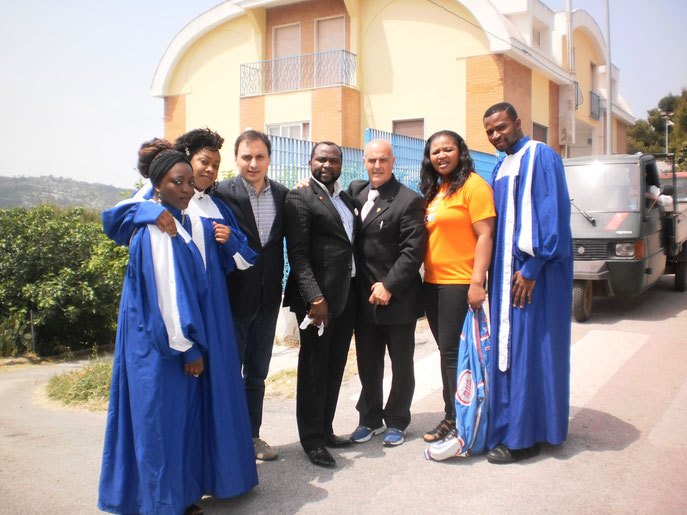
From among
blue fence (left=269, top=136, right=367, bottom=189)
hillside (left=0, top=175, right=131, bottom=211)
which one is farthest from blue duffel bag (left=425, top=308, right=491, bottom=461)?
hillside (left=0, top=175, right=131, bottom=211)

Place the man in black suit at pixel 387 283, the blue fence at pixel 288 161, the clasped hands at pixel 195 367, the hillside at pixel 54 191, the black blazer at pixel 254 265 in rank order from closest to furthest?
the clasped hands at pixel 195 367, the black blazer at pixel 254 265, the man in black suit at pixel 387 283, the blue fence at pixel 288 161, the hillside at pixel 54 191

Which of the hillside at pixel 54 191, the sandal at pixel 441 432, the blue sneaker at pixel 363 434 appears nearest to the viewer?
the sandal at pixel 441 432

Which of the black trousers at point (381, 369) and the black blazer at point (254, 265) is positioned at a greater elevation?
the black blazer at point (254, 265)

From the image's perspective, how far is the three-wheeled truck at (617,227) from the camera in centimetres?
821

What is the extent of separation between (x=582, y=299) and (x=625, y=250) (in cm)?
89

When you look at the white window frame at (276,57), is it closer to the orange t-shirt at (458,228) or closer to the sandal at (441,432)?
the orange t-shirt at (458,228)

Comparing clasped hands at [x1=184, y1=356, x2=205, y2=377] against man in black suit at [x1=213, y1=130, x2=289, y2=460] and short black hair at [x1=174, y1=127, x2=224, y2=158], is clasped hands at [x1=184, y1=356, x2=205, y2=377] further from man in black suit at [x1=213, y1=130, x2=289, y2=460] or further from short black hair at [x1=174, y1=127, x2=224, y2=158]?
short black hair at [x1=174, y1=127, x2=224, y2=158]

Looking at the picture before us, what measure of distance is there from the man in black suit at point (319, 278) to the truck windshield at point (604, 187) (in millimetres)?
5713

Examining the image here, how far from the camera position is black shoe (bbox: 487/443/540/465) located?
4004 mm

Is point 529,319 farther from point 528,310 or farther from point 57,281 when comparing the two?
point 57,281

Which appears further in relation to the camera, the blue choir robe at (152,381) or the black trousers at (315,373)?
the black trousers at (315,373)

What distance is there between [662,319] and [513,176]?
568 cm

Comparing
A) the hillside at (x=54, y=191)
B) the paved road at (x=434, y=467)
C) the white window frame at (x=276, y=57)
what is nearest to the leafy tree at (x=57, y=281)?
the paved road at (x=434, y=467)

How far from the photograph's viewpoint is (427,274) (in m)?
4.32
